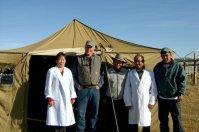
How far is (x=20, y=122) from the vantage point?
692 cm

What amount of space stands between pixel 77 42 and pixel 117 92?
2.67m

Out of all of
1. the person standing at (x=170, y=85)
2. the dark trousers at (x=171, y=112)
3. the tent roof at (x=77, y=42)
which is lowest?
the dark trousers at (x=171, y=112)

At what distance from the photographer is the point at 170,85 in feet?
20.0

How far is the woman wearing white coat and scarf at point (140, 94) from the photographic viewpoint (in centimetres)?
600

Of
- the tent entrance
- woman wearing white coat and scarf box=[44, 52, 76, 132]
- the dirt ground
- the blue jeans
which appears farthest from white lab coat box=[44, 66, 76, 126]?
the tent entrance

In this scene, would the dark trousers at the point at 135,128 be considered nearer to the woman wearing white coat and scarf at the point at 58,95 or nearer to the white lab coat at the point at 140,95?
the white lab coat at the point at 140,95

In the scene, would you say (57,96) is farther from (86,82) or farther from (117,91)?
(117,91)

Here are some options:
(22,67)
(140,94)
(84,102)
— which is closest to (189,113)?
(140,94)

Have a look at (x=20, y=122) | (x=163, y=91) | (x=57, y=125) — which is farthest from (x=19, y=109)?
(x=163, y=91)

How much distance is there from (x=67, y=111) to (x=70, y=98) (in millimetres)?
231

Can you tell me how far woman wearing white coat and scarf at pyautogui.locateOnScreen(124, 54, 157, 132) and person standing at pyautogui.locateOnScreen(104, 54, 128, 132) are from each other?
0.28 m

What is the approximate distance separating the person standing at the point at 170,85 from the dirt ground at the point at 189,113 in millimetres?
1468

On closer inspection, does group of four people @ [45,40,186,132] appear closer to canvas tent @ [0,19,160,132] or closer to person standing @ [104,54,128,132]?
person standing @ [104,54,128,132]

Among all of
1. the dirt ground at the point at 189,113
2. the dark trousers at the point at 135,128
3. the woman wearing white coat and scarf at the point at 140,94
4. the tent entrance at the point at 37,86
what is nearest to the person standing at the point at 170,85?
the woman wearing white coat and scarf at the point at 140,94
